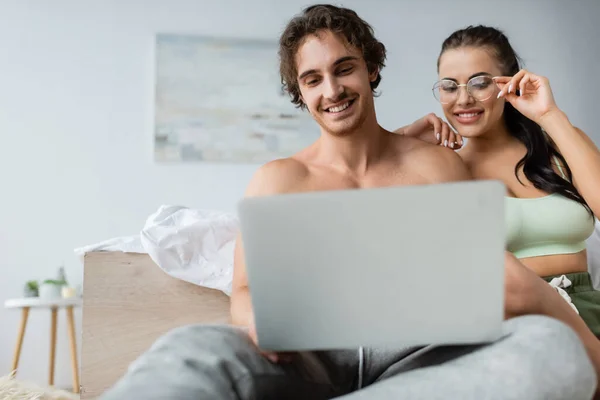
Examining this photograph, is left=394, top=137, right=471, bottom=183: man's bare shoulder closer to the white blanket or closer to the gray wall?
the white blanket

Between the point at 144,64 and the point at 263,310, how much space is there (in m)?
3.11

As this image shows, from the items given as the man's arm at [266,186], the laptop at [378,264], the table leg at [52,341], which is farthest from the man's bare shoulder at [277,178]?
the table leg at [52,341]

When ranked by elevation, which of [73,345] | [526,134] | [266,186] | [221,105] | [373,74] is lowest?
[73,345]

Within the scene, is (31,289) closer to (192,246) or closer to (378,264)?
(192,246)

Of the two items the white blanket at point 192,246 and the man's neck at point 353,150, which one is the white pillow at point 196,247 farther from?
the man's neck at point 353,150

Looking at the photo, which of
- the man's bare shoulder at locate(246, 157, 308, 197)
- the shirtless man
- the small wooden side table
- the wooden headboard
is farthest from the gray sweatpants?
the small wooden side table

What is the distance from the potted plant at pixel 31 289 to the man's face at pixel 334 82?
7.49 ft

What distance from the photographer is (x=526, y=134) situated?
1561 mm

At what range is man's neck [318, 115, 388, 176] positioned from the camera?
1410 millimetres

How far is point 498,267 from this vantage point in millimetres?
724

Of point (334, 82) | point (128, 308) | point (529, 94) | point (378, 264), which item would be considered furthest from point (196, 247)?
point (378, 264)

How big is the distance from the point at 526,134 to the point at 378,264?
3.14ft

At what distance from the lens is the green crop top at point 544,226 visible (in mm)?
1386

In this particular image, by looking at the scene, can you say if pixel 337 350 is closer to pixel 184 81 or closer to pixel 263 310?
pixel 263 310
